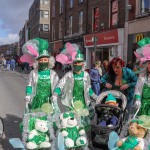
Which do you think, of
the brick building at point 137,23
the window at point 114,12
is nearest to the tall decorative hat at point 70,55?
the brick building at point 137,23

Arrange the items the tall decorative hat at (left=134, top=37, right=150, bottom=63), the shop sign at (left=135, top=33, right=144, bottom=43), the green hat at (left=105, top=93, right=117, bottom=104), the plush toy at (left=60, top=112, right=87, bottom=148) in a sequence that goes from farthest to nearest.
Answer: the shop sign at (left=135, top=33, right=144, bottom=43), the green hat at (left=105, top=93, right=117, bottom=104), the tall decorative hat at (left=134, top=37, right=150, bottom=63), the plush toy at (left=60, top=112, right=87, bottom=148)

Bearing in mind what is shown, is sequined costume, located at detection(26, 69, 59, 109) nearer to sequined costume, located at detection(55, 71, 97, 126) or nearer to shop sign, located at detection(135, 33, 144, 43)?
sequined costume, located at detection(55, 71, 97, 126)

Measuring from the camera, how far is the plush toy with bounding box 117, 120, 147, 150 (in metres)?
4.00

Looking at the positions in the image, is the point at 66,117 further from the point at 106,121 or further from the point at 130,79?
the point at 130,79

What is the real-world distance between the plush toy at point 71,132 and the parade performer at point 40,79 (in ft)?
2.80

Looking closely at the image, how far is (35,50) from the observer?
17.6ft

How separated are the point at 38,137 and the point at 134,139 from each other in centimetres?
143

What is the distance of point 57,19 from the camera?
3178 cm

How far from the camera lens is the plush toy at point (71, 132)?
14.8 ft

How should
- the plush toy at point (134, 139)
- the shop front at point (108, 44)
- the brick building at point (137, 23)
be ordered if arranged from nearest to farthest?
the plush toy at point (134, 139)
the brick building at point (137, 23)
the shop front at point (108, 44)

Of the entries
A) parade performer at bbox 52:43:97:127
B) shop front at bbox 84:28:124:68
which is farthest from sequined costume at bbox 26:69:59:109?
shop front at bbox 84:28:124:68

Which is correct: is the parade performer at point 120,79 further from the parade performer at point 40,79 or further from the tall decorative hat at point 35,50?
the tall decorative hat at point 35,50

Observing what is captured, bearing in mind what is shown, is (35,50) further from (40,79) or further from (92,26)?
(92,26)

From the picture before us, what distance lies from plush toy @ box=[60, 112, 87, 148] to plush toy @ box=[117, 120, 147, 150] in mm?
666
